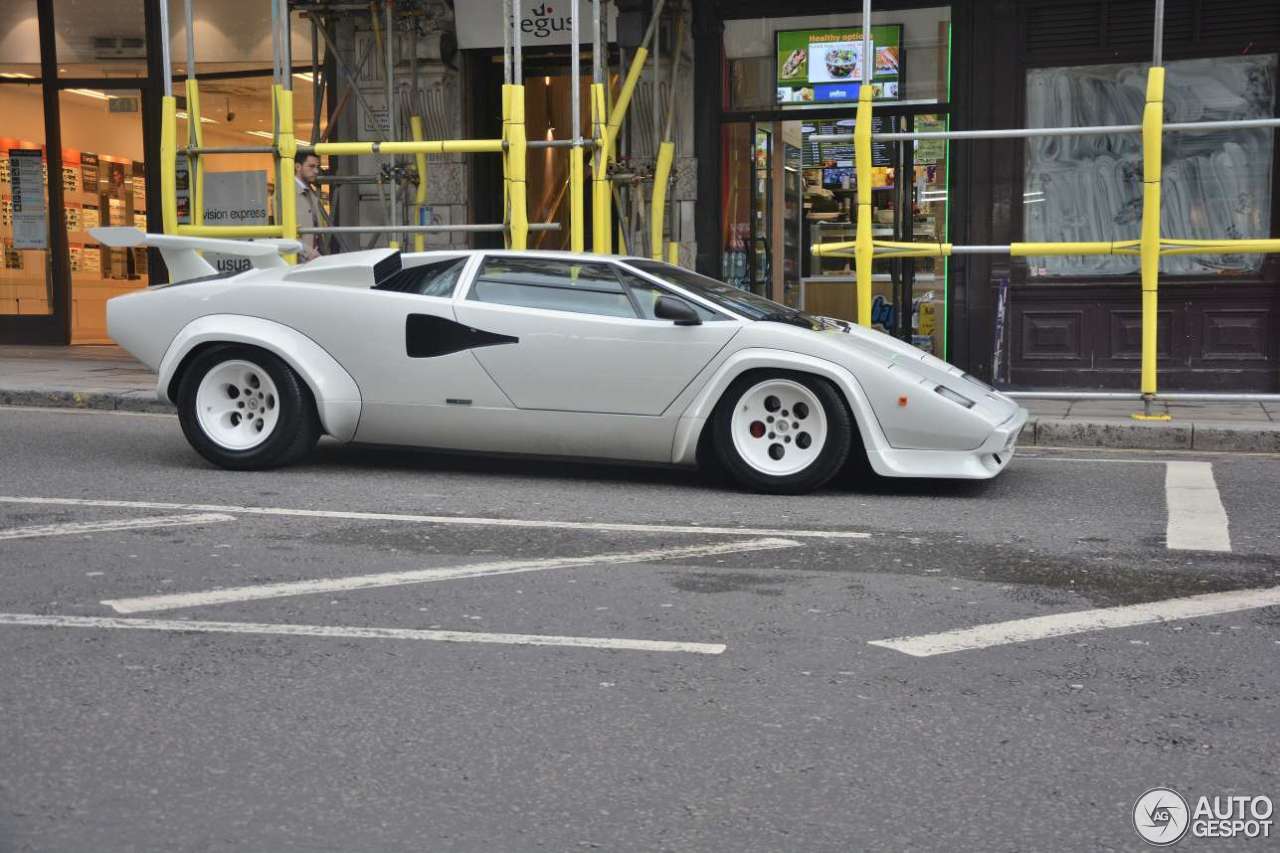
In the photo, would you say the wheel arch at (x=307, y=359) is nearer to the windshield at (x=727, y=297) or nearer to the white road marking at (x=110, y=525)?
the white road marking at (x=110, y=525)

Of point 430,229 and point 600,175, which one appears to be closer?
point 430,229

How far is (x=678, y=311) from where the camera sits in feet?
24.8

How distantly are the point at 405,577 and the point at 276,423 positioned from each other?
111 inches

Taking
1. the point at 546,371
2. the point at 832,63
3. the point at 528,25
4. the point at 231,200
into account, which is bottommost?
the point at 546,371

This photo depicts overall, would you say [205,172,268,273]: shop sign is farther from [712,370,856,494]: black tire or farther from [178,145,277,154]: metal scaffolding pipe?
[712,370,856,494]: black tire

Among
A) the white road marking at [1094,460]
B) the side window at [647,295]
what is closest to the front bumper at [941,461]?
the side window at [647,295]

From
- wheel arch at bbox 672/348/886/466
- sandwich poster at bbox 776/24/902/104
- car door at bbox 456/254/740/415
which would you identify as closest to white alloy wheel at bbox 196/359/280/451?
car door at bbox 456/254/740/415

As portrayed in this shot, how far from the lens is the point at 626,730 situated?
12.7 ft

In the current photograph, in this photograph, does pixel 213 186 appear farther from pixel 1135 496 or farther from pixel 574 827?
pixel 574 827

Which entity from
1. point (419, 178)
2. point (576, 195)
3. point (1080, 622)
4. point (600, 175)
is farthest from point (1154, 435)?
point (419, 178)

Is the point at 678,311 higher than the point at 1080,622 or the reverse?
higher

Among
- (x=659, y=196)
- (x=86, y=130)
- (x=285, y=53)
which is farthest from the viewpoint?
(x=86, y=130)

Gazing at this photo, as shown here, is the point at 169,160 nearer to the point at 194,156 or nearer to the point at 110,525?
the point at 194,156

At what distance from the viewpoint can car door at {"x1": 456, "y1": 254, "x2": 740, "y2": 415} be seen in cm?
762
